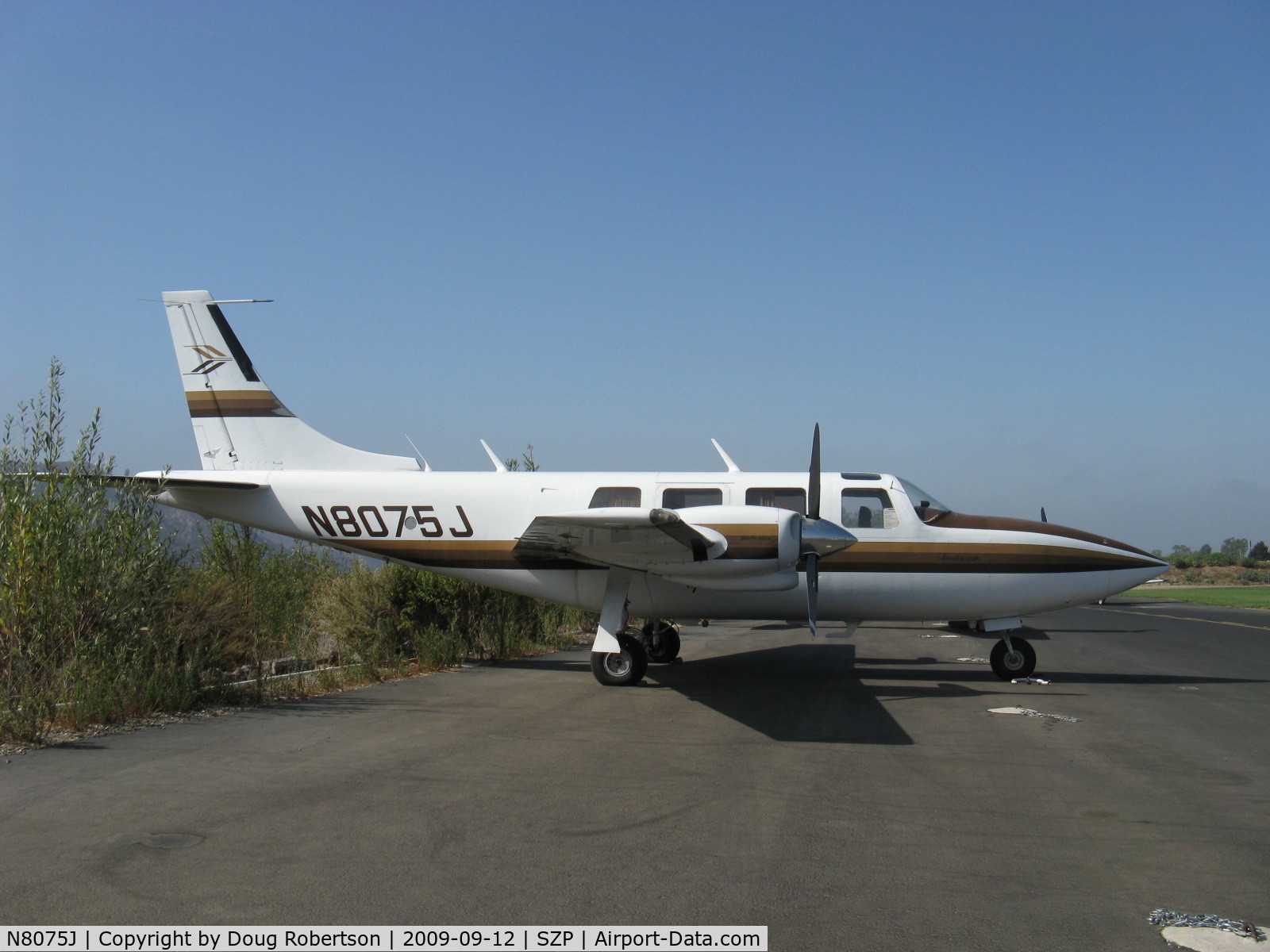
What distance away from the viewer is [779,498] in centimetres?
1273

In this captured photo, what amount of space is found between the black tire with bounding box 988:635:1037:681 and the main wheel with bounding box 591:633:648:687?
5.38 metres

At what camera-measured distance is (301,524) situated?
13711 mm

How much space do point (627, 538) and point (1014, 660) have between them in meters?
6.67

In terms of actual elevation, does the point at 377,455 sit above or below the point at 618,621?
above

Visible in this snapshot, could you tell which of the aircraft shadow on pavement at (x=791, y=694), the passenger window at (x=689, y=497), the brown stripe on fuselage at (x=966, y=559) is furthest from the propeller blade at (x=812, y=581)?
the passenger window at (x=689, y=497)

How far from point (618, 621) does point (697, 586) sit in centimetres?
147

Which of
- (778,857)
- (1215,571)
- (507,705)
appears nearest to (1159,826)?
(778,857)

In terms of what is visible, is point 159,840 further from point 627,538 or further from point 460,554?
point 460,554

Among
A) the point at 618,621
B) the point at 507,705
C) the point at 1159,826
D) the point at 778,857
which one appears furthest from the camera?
the point at 618,621

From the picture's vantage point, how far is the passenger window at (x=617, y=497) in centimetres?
1300

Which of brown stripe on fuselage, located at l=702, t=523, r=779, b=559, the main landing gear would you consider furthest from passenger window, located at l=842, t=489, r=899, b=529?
the main landing gear

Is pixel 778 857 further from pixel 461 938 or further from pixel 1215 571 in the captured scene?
pixel 1215 571

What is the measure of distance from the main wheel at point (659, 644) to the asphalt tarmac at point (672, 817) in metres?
3.58

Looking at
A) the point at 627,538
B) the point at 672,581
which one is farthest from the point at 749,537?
the point at 672,581
